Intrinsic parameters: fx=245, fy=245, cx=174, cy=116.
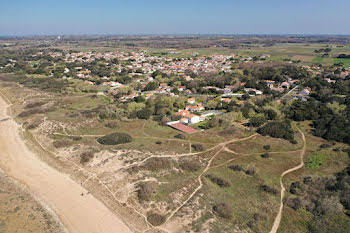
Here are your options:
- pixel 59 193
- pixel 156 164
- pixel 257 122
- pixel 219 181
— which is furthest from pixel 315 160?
pixel 59 193

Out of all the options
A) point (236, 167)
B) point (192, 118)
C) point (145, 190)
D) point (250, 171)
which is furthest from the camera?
point (192, 118)

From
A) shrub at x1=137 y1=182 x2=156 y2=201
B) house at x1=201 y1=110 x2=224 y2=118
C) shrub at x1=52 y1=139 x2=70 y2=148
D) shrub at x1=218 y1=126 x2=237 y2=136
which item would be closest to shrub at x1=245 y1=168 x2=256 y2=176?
shrub at x1=137 y1=182 x2=156 y2=201

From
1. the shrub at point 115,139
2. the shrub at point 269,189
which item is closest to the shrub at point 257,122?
the shrub at point 269,189

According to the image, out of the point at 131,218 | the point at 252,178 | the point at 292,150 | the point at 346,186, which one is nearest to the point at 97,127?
the point at 131,218

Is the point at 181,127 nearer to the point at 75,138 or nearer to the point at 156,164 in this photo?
the point at 156,164

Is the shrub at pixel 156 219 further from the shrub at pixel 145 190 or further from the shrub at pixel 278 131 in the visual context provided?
the shrub at pixel 278 131
